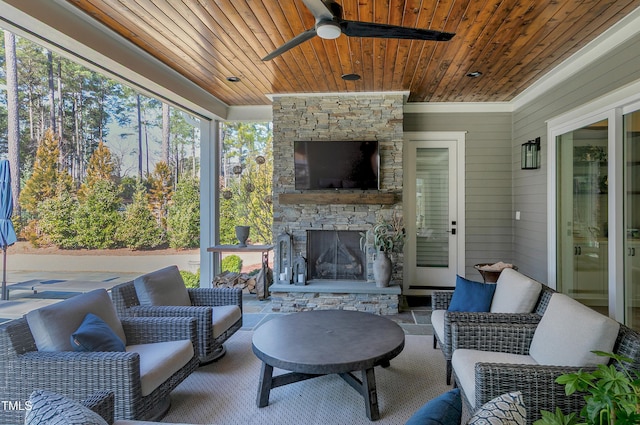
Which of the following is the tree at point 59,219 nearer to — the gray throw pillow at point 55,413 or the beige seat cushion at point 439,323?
the gray throw pillow at point 55,413

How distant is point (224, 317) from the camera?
3113mm

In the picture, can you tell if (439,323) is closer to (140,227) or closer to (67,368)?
(67,368)

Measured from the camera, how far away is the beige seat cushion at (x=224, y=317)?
2.97 m

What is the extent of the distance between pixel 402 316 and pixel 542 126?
3.06 meters

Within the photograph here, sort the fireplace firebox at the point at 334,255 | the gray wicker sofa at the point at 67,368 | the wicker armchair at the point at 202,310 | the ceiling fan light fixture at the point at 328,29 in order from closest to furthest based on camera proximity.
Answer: the gray wicker sofa at the point at 67,368, the ceiling fan light fixture at the point at 328,29, the wicker armchair at the point at 202,310, the fireplace firebox at the point at 334,255

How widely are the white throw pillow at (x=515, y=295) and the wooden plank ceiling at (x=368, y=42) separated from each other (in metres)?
2.11

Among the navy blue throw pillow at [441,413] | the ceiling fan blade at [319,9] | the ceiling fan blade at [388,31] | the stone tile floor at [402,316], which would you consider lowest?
the stone tile floor at [402,316]

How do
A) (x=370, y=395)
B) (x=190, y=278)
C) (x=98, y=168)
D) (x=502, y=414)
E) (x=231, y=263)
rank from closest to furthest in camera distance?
(x=502, y=414) < (x=370, y=395) < (x=98, y=168) < (x=190, y=278) < (x=231, y=263)

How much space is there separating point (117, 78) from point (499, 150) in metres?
5.25

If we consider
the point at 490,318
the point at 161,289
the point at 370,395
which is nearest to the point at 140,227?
the point at 161,289

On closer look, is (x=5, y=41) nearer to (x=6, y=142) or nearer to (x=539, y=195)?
(x=6, y=142)

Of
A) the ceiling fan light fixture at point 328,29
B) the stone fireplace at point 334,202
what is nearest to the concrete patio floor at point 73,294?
the stone fireplace at point 334,202

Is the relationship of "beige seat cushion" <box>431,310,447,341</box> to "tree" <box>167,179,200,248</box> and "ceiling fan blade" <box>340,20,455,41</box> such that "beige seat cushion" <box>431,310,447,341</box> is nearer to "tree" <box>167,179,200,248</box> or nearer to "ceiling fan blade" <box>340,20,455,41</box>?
"ceiling fan blade" <box>340,20,455,41</box>

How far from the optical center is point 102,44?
304 cm
